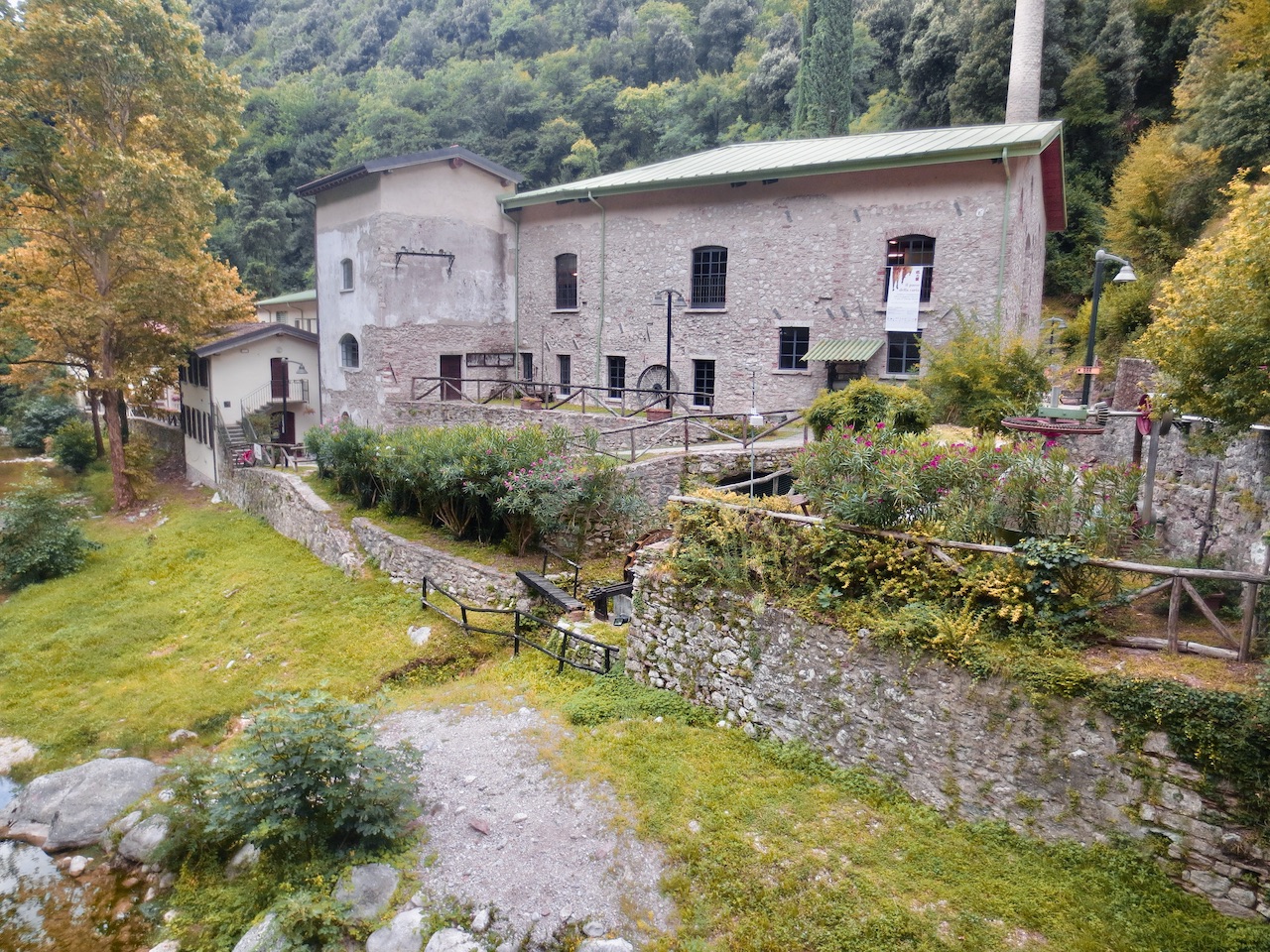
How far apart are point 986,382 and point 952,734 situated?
948 centimetres

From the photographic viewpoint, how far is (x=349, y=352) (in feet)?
79.8

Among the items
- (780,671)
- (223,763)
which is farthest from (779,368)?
(223,763)

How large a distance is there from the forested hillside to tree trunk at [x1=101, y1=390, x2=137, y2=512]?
73.9ft

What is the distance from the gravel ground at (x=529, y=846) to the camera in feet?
19.2

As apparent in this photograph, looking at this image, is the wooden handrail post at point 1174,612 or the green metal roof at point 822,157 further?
the green metal roof at point 822,157

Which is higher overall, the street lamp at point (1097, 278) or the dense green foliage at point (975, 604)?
the street lamp at point (1097, 278)

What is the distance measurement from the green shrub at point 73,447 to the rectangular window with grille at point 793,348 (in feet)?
82.6

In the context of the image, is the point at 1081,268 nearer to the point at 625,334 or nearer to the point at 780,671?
the point at 625,334

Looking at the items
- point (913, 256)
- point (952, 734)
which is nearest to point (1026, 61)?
point (913, 256)

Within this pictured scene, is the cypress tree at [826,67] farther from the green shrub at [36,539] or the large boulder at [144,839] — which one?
the large boulder at [144,839]

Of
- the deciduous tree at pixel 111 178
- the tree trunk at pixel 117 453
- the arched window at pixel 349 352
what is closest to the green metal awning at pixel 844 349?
the arched window at pixel 349 352

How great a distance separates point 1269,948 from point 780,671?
3.94 meters

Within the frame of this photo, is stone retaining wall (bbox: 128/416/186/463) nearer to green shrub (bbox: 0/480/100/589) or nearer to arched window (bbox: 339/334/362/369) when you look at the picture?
arched window (bbox: 339/334/362/369)

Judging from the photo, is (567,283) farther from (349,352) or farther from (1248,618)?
(1248,618)
